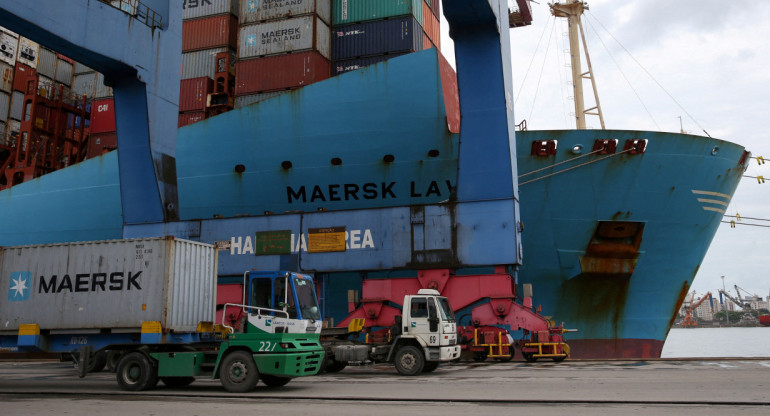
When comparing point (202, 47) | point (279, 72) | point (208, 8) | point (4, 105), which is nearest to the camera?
point (279, 72)

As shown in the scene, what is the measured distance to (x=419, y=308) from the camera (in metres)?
13.6

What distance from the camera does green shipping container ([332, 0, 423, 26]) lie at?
25438 mm

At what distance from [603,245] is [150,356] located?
14.0m

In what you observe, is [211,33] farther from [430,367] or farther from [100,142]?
[430,367]

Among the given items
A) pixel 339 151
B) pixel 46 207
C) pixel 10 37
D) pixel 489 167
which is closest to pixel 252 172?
pixel 339 151

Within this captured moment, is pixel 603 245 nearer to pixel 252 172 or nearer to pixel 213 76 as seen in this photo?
pixel 252 172

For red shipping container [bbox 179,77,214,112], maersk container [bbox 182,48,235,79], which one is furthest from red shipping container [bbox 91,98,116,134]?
maersk container [bbox 182,48,235,79]

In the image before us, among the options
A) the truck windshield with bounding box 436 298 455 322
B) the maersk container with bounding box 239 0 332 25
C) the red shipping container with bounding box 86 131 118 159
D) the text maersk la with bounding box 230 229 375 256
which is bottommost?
the truck windshield with bounding box 436 298 455 322

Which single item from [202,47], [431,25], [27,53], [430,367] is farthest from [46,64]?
[430,367]

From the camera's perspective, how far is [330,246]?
713 inches

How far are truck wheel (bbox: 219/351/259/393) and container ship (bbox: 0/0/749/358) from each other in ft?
25.1

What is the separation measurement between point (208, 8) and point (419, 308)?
69.0ft

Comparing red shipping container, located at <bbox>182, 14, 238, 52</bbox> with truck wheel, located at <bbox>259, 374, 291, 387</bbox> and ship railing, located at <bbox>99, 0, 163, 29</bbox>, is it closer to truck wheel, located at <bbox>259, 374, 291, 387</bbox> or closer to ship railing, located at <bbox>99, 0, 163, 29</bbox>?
ship railing, located at <bbox>99, 0, 163, 29</bbox>

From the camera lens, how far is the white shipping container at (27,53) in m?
35.5
